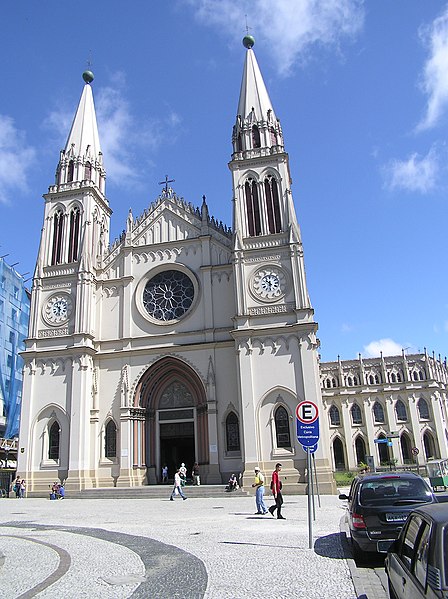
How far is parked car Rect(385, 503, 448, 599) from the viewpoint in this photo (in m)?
4.14

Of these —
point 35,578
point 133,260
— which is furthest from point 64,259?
point 35,578

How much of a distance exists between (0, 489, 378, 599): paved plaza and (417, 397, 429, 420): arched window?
5222cm

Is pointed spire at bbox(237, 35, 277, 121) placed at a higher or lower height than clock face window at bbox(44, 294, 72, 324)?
higher

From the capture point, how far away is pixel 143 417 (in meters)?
34.9

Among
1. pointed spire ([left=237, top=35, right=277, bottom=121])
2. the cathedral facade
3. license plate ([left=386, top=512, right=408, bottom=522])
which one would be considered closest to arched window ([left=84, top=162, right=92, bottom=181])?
the cathedral facade

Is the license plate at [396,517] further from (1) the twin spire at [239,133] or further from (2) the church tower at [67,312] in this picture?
(1) the twin spire at [239,133]

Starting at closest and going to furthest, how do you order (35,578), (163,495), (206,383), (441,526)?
(441,526), (35,578), (163,495), (206,383)

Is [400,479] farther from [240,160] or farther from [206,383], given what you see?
[240,160]

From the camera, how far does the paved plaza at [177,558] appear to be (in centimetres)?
790

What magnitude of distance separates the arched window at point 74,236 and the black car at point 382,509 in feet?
106

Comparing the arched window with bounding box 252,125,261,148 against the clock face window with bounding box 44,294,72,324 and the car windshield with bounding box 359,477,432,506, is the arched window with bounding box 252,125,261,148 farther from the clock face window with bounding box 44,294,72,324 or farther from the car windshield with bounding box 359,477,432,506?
the car windshield with bounding box 359,477,432,506

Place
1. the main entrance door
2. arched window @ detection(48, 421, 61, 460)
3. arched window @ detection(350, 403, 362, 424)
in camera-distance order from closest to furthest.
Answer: arched window @ detection(48, 421, 61, 460), the main entrance door, arched window @ detection(350, 403, 362, 424)

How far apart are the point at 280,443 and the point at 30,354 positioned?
1795cm

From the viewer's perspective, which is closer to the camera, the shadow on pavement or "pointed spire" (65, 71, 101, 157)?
the shadow on pavement
